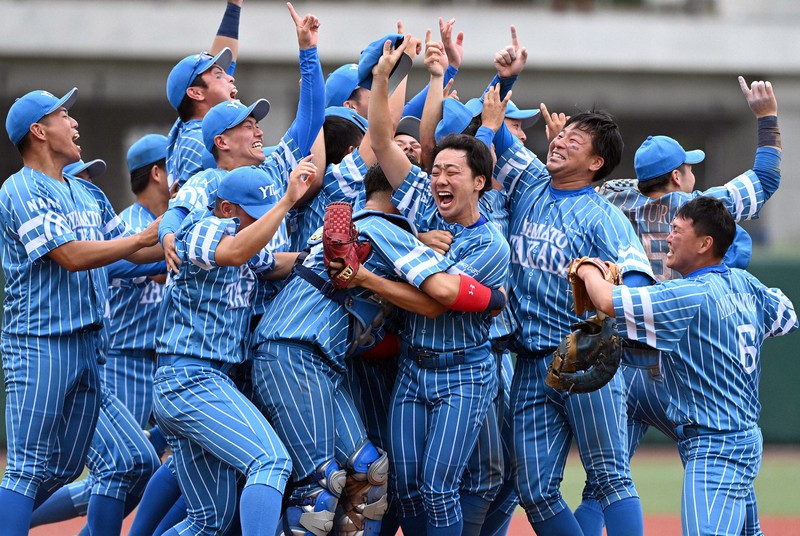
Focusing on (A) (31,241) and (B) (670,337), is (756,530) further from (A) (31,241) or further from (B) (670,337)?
(A) (31,241)

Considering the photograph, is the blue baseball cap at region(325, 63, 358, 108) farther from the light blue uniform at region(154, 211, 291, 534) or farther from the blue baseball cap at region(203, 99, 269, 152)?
the light blue uniform at region(154, 211, 291, 534)

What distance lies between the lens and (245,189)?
4.73 meters

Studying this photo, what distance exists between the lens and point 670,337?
15.0 ft

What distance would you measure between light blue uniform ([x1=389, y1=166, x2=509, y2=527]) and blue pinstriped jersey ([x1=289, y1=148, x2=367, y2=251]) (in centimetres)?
42

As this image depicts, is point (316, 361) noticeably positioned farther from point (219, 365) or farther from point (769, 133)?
point (769, 133)

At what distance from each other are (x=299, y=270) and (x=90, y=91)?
1587 cm

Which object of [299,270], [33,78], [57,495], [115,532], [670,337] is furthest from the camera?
[33,78]

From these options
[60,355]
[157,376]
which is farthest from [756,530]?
[60,355]

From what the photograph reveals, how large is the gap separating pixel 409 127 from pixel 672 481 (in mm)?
4809

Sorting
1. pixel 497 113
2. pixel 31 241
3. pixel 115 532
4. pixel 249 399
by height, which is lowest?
pixel 115 532

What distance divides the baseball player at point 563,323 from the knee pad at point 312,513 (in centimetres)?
92

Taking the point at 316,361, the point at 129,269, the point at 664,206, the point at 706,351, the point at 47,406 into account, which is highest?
the point at 664,206

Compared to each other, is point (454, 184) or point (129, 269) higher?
point (454, 184)

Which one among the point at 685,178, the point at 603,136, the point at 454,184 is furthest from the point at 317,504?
the point at 685,178
